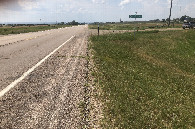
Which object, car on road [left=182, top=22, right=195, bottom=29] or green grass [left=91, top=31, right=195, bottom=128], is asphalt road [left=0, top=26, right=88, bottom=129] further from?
car on road [left=182, top=22, right=195, bottom=29]

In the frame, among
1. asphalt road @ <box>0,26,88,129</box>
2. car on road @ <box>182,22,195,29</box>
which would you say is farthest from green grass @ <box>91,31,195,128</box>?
car on road @ <box>182,22,195,29</box>

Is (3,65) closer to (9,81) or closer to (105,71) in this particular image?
(9,81)

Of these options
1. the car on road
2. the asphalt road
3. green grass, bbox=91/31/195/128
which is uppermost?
the car on road

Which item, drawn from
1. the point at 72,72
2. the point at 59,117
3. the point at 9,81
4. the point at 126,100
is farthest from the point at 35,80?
the point at 126,100

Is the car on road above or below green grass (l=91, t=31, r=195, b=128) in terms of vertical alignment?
above

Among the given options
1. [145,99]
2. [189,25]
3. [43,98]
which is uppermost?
[189,25]

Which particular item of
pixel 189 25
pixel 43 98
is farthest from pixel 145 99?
pixel 189 25

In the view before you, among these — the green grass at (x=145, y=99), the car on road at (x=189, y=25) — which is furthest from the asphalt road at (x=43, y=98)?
the car on road at (x=189, y=25)

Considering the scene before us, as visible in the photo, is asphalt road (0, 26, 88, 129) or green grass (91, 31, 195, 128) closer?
asphalt road (0, 26, 88, 129)

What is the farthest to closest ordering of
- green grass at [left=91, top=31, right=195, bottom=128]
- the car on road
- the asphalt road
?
the car on road, green grass at [left=91, top=31, right=195, bottom=128], the asphalt road

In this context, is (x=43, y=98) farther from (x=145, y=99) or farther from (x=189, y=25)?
(x=189, y=25)

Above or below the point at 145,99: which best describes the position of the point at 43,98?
above

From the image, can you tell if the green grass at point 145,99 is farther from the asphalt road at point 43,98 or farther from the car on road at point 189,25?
the car on road at point 189,25

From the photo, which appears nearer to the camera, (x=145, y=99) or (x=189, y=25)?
(x=145, y=99)
